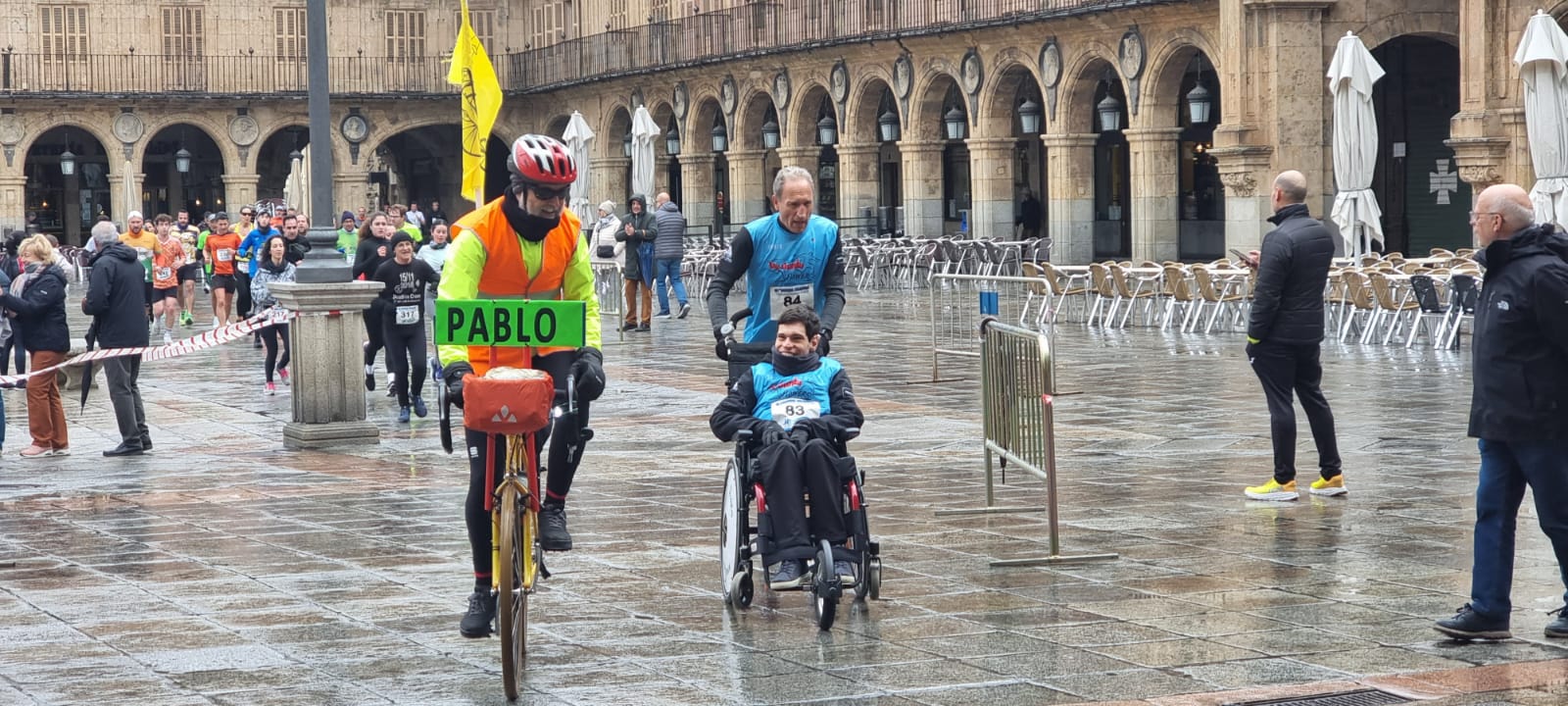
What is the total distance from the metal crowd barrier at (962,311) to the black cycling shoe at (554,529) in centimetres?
906

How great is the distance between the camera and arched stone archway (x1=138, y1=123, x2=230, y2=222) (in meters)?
53.8

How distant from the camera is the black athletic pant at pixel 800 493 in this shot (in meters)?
7.01

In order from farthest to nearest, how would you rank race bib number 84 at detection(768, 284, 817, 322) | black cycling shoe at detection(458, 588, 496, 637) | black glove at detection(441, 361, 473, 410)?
race bib number 84 at detection(768, 284, 817, 322) < black cycling shoe at detection(458, 588, 496, 637) < black glove at detection(441, 361, 473, 410)

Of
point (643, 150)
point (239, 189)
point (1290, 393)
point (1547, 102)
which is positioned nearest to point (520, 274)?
point (1290, 393)

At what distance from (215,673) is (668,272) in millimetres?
20434

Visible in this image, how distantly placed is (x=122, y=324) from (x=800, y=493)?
7.41m

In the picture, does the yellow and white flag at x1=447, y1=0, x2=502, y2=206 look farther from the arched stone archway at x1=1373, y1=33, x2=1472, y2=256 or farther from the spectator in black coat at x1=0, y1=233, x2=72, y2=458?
the arched stone archway at x1=1373, y1=33, x2=1472, y2=256

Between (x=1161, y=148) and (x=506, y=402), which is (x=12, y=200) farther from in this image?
(x=506, y=402)

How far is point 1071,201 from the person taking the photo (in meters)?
33.3

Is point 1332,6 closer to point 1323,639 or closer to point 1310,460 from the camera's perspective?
point 1310,460

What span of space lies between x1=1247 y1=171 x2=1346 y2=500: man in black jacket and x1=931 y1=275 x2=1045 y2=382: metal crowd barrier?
19.8 feet

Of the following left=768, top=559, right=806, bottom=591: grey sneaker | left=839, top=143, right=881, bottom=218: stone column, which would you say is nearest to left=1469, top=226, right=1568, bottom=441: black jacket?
left=768, top=559, right=806, bottom=591: grey sneaker

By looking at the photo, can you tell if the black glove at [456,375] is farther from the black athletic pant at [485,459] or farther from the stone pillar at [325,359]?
the stone pillar at [325,359]

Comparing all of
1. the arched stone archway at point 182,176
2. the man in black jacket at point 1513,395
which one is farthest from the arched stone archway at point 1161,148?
the arched stone archway at point 182,176
